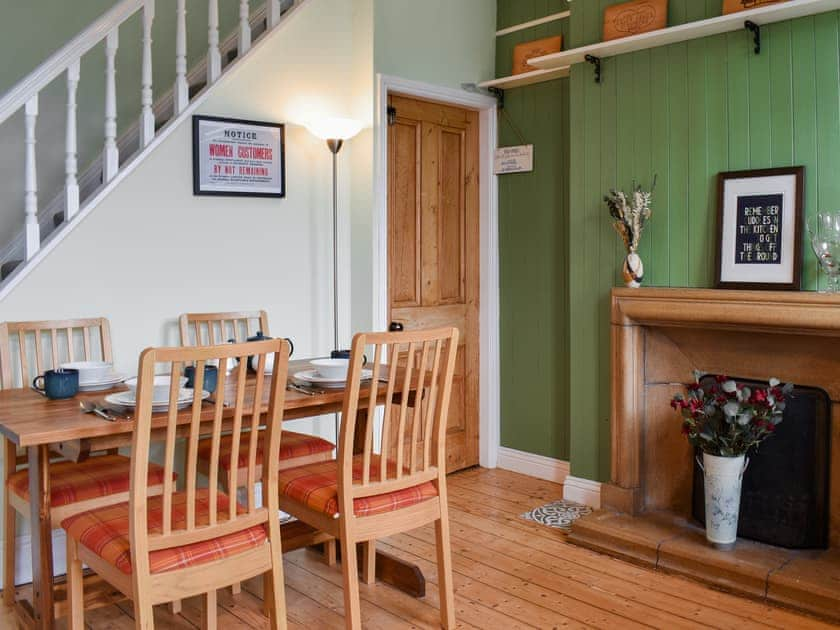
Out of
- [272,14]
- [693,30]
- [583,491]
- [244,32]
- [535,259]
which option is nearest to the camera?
[693,30]

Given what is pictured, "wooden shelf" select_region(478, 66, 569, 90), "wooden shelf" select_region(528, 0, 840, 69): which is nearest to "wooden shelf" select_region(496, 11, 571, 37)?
"wooden shelf" select_region(478, 66, 569, 90)

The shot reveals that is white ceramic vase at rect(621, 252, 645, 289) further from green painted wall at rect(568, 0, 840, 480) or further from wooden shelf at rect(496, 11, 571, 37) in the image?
wooden shelf at rect(496, 11, 571, 37)

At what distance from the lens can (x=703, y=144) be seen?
334 centimetres

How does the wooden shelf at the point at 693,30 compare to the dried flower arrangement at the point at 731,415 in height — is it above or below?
above

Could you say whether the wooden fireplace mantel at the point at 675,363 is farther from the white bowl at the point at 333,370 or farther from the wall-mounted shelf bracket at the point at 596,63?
the white bowl at the point at 333,370

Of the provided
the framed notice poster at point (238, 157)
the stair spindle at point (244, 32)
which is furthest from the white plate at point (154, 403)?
the stair spindle at point (244, 32)

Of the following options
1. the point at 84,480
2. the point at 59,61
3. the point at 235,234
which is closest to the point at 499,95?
the point at 235,234

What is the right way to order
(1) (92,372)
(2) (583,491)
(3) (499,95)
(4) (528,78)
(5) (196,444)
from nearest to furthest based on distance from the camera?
(5) (196,444) → (1) (92,372) → (2) (583,491) → (4) (528,78) → (3) (499,95)

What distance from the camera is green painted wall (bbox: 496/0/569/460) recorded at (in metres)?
4.23

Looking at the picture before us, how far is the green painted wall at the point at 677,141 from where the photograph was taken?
3029 mm

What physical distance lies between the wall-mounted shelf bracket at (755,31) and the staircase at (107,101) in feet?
6.78

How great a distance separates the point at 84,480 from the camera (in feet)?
8.38

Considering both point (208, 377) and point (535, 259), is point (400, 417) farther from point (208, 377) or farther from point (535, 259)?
point (535, 259)

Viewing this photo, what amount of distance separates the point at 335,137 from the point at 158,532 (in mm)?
2236
